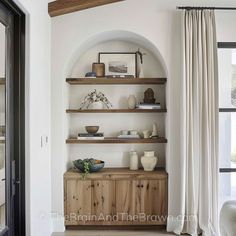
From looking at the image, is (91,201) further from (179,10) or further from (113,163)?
(179,10)

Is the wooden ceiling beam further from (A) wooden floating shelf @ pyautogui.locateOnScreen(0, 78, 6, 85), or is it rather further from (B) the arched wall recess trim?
(A) wooden floating shelf @ pyautogui.locateOnScreen(0, 78, 6, 85)

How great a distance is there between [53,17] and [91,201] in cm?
249

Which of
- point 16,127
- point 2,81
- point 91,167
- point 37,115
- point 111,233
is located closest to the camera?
point 2,81

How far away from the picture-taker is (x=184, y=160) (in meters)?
3.58

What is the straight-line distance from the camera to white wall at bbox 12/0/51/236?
283cm

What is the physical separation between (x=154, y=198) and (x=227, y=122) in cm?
145

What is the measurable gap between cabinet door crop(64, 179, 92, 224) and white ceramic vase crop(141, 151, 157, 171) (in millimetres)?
794

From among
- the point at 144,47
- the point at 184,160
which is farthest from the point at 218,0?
the point at 184,160

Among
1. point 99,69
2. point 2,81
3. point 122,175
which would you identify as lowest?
point 122,175

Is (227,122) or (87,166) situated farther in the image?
(227,122)

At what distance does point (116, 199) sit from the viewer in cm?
382

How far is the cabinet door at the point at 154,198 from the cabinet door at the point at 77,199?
707 mm

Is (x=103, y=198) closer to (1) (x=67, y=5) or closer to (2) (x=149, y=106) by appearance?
(2) (x=149, y=106)

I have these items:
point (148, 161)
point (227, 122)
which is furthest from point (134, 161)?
point (227, 122)
